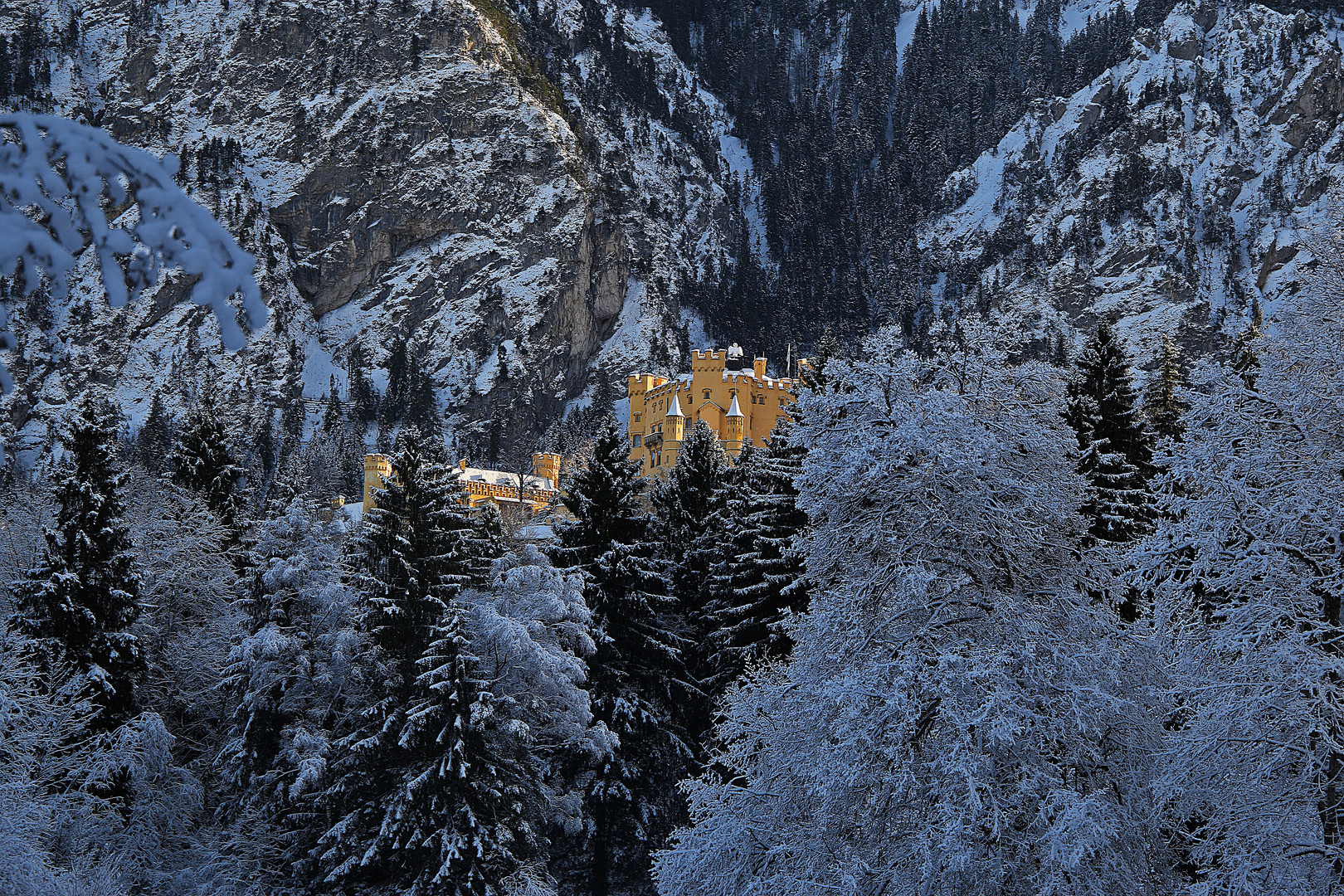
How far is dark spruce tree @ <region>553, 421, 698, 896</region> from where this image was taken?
91.1 ft

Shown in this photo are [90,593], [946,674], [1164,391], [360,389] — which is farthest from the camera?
[360,389]

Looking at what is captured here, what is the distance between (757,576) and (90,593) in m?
15.3

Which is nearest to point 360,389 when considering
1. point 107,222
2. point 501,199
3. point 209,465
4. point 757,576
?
point 501,199

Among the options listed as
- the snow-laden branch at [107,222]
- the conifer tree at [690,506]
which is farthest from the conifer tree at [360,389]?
the snow-laden branch at [107,222]

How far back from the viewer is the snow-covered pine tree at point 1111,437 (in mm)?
24000

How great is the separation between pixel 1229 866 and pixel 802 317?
7066 inches

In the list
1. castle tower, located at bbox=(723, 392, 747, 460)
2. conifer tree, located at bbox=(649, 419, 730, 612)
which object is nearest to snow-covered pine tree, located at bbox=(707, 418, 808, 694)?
conifer tree, located at bbox=(649, 419, 730, 612)

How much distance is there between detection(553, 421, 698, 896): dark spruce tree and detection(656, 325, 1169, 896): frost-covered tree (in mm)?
13698

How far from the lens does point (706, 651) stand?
95.9ft

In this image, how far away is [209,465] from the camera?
38.5m

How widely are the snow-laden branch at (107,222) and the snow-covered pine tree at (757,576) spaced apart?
20.3 metres

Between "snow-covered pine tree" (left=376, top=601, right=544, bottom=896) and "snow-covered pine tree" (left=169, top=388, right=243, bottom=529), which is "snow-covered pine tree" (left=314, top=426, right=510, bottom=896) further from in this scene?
"snow-covered pine tree" (left=169, top=388, right=243, bottom=529)

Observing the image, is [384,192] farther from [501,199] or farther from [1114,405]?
[1114,405]

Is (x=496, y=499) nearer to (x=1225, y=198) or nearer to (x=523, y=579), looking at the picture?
(x=523, y=579)
